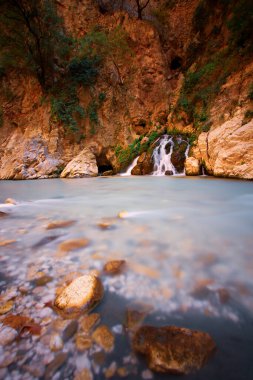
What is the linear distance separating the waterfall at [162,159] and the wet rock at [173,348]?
7.31 meters

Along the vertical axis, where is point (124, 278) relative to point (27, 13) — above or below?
below

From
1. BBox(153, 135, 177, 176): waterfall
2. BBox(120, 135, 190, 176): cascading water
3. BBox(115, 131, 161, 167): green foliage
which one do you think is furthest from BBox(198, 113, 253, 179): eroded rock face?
BBox(115, 131, 161, 167): green foliage

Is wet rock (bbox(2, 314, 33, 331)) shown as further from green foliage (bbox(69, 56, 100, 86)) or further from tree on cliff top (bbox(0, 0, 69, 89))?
tree on cliff top (bbox(0, 0, 69, 89))

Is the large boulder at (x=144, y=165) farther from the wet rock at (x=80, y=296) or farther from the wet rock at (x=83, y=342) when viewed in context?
the wet rock at (x=83, y=342)

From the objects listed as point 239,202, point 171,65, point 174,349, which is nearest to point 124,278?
point 174,349

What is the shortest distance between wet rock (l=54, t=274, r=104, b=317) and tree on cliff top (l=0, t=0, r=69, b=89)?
1239cm

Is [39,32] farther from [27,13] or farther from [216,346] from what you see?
[216,346]

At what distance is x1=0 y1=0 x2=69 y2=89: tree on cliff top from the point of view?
9352 millimetres

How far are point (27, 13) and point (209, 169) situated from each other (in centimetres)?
1081

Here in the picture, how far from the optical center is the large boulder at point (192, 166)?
6848mm

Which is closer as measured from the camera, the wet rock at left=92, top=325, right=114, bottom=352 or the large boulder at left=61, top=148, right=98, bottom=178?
the wet rock at left=92, top=325, right=114, bottom=352

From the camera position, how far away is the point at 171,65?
1296cm

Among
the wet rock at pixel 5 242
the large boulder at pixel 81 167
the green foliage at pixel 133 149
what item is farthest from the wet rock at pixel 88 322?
the green foliage at pixel 133 149

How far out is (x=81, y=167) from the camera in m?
9.52
